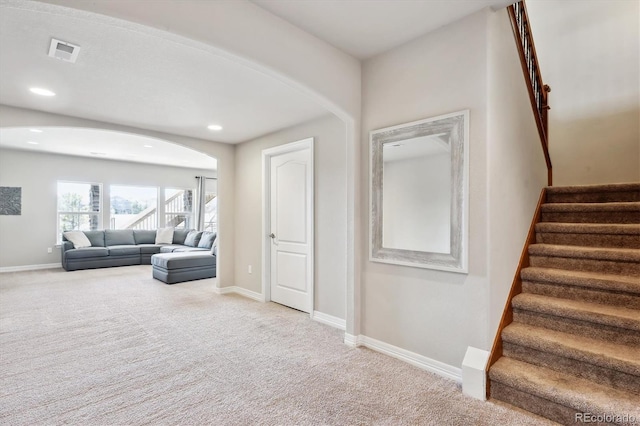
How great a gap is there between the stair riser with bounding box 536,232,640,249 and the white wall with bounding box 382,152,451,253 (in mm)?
1385

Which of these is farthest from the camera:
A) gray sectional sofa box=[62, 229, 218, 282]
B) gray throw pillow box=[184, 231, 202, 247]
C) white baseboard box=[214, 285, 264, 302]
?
gray throw pillow box=[184, 231, 202, 247]

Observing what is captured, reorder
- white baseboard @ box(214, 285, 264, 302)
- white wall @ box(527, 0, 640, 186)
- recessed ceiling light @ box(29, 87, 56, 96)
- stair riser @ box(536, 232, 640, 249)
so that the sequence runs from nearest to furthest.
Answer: stair riser @ box(536, 232, 640, 249), recessed ceiling light @ box(29, 87, 56, 96), white wall @ box(527, 0, 640, 186), white baseboard @ box(214, 285, 264, 302)

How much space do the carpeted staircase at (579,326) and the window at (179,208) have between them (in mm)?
8667

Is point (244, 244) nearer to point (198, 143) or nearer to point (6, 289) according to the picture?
point (198, 143)

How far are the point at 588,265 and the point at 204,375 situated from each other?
3152 millimetres

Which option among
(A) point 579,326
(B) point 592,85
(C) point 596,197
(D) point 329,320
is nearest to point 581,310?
(A) point 579,326

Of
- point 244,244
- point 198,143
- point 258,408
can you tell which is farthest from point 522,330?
point 198,143

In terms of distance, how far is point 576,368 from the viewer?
203 centimetres

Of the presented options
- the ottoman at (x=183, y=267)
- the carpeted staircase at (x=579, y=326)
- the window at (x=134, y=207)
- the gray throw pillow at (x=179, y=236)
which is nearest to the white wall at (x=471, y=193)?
the carpeted staircase at (x=579, y=326)

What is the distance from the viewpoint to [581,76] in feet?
14.1

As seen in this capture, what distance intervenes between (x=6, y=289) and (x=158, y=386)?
4744 millimetres

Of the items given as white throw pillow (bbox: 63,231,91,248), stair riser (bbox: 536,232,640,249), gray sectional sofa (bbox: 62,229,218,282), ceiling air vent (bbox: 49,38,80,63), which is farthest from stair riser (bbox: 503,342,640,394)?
white throw pillow (bbox: 63,231,91,248)

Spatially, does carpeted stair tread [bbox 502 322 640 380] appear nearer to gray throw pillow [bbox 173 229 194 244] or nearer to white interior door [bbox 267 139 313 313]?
white interior door [bbox 267 139 313 313]

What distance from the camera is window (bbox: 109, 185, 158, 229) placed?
827cm
